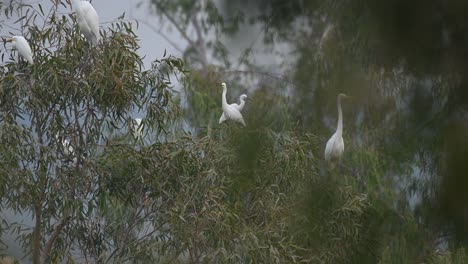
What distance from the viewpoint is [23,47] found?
4.88 metres

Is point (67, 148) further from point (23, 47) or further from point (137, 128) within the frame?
point (23, 47)

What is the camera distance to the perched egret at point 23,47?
488cm

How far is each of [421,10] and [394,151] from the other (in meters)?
0.33

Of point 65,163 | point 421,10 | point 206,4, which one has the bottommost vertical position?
point 421,10

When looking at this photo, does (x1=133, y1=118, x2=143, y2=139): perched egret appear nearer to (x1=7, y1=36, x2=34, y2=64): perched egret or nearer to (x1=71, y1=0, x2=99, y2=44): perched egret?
(x1=71, y1=0, x2=99, y2=44): perched egret

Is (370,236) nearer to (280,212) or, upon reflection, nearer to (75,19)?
(280,212)

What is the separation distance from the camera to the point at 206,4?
56.2 inches

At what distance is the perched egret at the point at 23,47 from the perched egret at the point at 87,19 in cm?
32

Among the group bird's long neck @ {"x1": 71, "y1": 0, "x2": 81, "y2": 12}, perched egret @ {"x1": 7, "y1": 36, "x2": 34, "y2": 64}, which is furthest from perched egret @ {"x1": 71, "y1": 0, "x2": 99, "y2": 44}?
perched egret @ {"x1": 7, "y1": 36, "x2": 34, "y2": 64}

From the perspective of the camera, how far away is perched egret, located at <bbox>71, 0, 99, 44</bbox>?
494 cm

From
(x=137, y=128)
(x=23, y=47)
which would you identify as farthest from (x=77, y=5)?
(x=137, y=128)

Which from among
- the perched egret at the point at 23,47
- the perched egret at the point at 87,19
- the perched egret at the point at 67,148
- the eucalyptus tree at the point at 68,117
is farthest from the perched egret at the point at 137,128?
the perched egret at the point at 23,47

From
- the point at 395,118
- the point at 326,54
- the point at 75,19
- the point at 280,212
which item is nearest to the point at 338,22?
the point at 326,54

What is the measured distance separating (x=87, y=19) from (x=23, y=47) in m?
0.39
